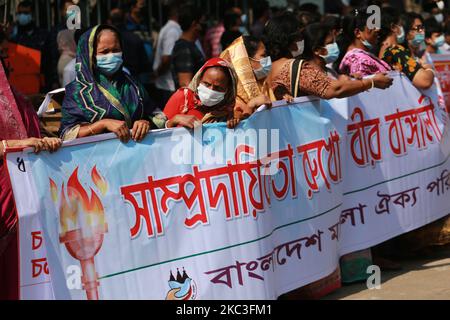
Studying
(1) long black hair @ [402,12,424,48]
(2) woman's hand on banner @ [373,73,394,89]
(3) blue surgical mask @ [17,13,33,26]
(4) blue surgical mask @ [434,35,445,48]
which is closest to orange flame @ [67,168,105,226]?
(2) woman's hand on banner @ [373,73,394,89]

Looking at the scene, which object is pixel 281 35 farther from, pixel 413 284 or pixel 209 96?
pixel 413 284

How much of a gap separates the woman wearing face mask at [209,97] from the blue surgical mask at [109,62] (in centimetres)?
42

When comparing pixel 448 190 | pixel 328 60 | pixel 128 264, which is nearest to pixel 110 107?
pixel 128 264

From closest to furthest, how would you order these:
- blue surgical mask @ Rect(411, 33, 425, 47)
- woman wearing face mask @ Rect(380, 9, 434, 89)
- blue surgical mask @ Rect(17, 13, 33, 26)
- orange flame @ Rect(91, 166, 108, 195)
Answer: orange flame @ Rect(91, 166, 108, 195) → woman wearing face mask @ Rect(380, 9, 434, 89) → blue surgical mask @ Rect(411, 33, 425, 47) → blue surgical mask @ Rect(17, 13, 33, 26)

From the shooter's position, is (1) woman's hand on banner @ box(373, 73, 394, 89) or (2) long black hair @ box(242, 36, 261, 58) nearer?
(2) long black hair @ box(242, 36, 261, 58)

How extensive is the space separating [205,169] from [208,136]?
19cm

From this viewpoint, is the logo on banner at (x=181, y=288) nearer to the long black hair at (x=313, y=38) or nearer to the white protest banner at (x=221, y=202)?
the white protest banner at (x=221, y=202)

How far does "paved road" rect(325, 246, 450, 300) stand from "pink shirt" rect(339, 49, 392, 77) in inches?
55.8

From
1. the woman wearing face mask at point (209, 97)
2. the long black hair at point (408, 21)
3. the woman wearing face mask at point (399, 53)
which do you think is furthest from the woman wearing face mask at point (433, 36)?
the woman wearing face mask at point (209, 97)

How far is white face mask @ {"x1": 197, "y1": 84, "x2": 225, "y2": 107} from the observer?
5.69 m

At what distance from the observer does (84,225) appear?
4961 mm

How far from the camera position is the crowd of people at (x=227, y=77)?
17.6ft

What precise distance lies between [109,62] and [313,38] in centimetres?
176

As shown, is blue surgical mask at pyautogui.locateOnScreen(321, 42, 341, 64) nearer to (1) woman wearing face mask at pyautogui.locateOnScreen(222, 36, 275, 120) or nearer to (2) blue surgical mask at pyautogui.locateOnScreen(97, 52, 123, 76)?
(1) woman wearing face mask at pyautogui.locateOnScreen(222, 36, 275, 120)
